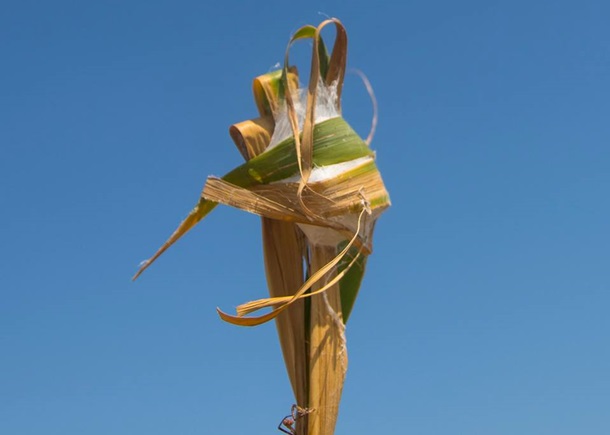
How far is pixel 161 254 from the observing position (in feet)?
40.2

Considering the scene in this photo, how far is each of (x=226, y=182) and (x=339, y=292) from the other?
177 cm

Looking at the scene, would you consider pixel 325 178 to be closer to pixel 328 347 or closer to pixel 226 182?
pixel 226 182

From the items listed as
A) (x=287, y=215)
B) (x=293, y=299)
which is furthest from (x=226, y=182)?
(x=293, y=299)

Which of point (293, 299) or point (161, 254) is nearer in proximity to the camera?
point (293, 299)

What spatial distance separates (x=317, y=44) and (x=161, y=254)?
2918 millimetres

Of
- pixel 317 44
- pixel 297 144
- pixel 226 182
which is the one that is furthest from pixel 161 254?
pixel 317 44

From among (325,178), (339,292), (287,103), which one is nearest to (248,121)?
(287,103)

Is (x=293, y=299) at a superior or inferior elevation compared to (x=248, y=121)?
inferior

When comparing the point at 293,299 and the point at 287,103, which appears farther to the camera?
the point at 287,103

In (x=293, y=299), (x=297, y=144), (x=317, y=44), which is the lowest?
(x=293, y=299)

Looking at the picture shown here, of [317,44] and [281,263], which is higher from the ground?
[317,44]

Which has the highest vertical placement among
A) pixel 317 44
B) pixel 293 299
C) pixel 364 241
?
pixel 317 44

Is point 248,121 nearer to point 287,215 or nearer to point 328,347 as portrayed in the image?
point 287,215

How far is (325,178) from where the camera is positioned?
11836mm
